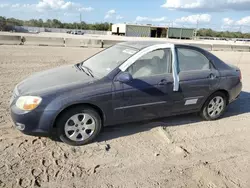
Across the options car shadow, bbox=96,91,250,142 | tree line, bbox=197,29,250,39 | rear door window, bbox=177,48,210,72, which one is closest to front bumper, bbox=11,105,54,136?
car shadow, bbox=96,91,250,142

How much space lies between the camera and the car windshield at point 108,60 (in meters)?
4.30

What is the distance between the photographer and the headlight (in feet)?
11.8

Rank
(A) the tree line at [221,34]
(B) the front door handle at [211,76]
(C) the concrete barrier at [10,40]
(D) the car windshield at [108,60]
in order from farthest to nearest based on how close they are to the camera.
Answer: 1. (A) the tree line at [221,34]
2. (C) the concrete barrier at [10,40]
3. (B) the front door handle at [211,76]
4. (D) the car windshield at [108,60]

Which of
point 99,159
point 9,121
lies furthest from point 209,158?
point 9,121

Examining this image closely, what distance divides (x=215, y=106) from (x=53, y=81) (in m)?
3.35

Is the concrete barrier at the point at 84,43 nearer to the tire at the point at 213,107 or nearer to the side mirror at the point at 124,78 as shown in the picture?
the tire at the point at 213,107

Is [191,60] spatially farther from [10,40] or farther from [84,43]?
[84,43]

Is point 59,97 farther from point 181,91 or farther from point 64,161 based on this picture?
point 181,91

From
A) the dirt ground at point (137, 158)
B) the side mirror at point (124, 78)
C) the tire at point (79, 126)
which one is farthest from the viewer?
the side mirror at point (124, 78)

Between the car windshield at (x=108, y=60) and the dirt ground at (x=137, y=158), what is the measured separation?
1.09 metres

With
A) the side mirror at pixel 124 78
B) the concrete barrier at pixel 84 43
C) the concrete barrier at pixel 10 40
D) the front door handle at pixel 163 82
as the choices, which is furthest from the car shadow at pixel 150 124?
the concrete barrier at pixel 84 43

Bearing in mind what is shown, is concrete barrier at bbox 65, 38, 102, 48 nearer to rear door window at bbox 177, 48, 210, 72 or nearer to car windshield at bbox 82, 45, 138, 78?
car windshield at bbox 82, 45, 138, 78

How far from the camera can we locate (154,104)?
446cm

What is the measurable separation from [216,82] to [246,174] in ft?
6.81
